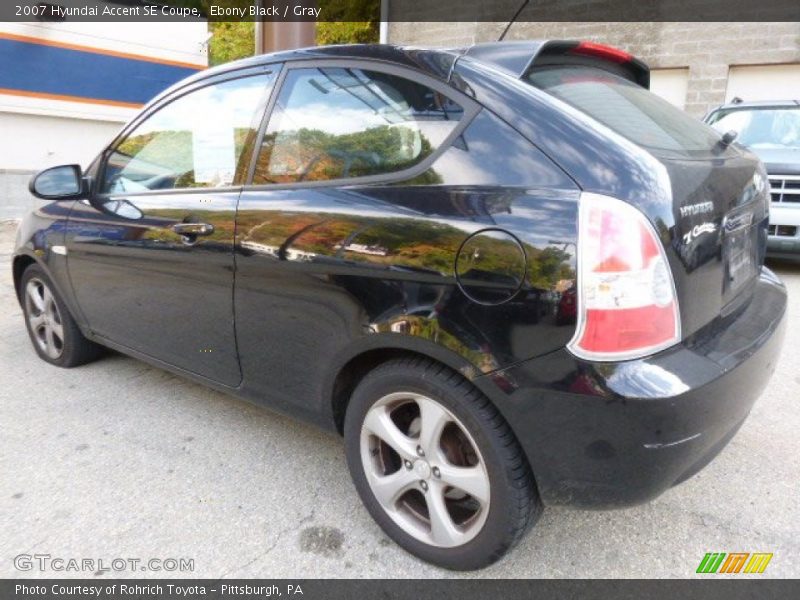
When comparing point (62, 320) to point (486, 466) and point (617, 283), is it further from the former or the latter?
point (617, 283)

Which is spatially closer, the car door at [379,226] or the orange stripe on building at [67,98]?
the car door at [379,226]

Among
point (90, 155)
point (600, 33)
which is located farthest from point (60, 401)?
point (600, 33)

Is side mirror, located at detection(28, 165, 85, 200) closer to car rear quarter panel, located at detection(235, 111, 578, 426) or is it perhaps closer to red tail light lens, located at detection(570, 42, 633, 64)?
car rear quarter panel, located at detection(235, 111, 578, 426)

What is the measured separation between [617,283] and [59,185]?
286 cm

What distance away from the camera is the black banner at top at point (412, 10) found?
7125 millimetres

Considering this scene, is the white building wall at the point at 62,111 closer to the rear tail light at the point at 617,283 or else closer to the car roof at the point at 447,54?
the car roof at the point at 447,54

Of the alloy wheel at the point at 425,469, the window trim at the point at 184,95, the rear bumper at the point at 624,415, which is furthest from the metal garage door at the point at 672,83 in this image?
the alloy wheel at the point at 425,469

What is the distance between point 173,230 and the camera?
8.27 ft

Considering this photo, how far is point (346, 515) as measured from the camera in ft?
7.48

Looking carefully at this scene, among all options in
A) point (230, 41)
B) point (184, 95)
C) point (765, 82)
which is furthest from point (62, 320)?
point (230, 41)

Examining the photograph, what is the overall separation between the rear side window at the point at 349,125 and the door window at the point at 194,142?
0.50 ft

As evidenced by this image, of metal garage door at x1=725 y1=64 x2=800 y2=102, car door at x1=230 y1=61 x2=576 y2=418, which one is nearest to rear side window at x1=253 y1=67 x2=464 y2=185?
car door at x1=230 y1=61 x2=576 y2=418

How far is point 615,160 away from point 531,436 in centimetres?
80
